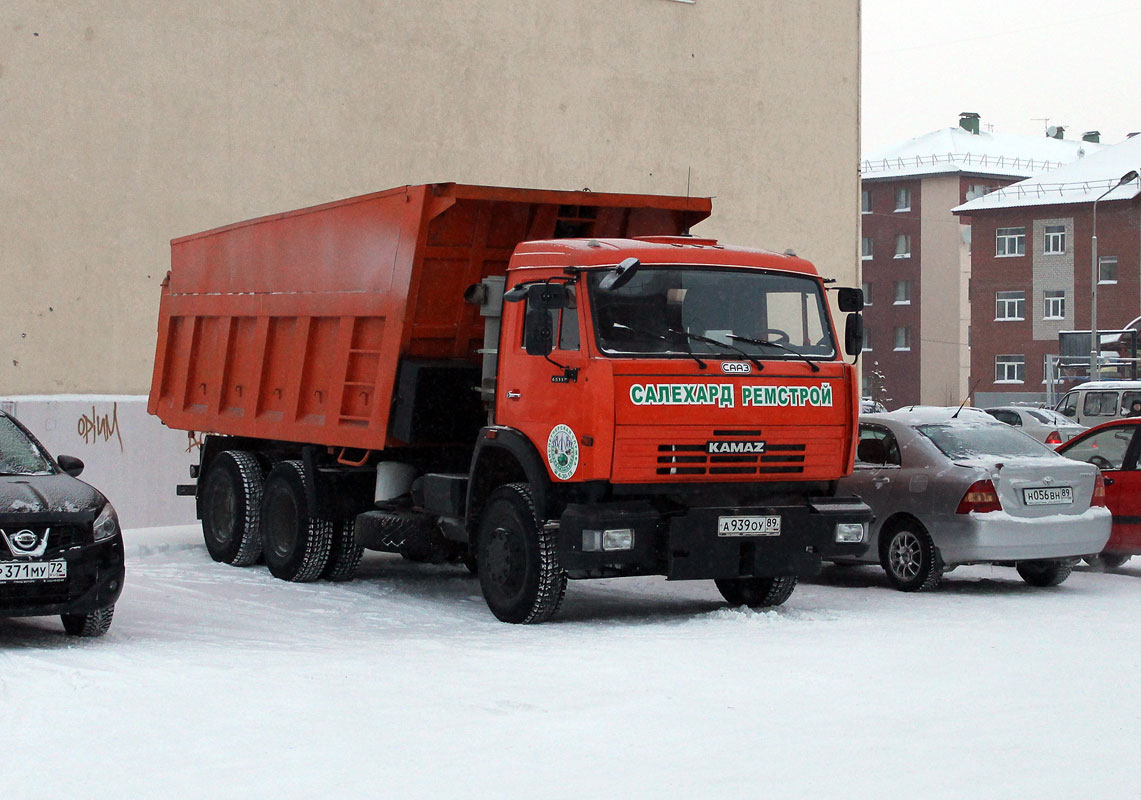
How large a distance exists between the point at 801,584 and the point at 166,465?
9030 millimetres

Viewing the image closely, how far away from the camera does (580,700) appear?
7406 mm

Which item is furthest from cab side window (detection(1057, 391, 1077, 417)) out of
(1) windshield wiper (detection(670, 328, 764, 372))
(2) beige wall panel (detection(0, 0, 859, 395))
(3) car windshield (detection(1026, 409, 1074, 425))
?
(1) windshield wiper (detection(670, 328, 764, 372))

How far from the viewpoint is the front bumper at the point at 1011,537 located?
11492 millimetres

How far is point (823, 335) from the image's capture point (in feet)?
34.7

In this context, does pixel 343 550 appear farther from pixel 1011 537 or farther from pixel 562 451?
pixel 1011 537

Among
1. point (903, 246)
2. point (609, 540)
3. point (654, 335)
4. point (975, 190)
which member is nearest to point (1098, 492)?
point (654, 335)

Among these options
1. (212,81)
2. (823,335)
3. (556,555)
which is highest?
(212,81)

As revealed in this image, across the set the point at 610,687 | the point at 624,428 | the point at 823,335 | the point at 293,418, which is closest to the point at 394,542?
the point at 293,418

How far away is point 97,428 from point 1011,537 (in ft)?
38.0

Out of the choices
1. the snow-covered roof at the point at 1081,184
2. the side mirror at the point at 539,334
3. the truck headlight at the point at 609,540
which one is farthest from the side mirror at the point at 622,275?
the snow-covered roof at the point at 1081,184

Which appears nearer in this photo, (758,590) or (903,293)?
(758,590)

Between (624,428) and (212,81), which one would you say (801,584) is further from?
(212,81)

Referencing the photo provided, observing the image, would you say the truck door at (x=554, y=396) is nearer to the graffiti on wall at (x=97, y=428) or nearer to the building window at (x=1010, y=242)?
the graffiti on wall at (x=97, y=428)

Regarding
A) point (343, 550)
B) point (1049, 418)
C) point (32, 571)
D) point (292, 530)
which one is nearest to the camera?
point (32, 571)
